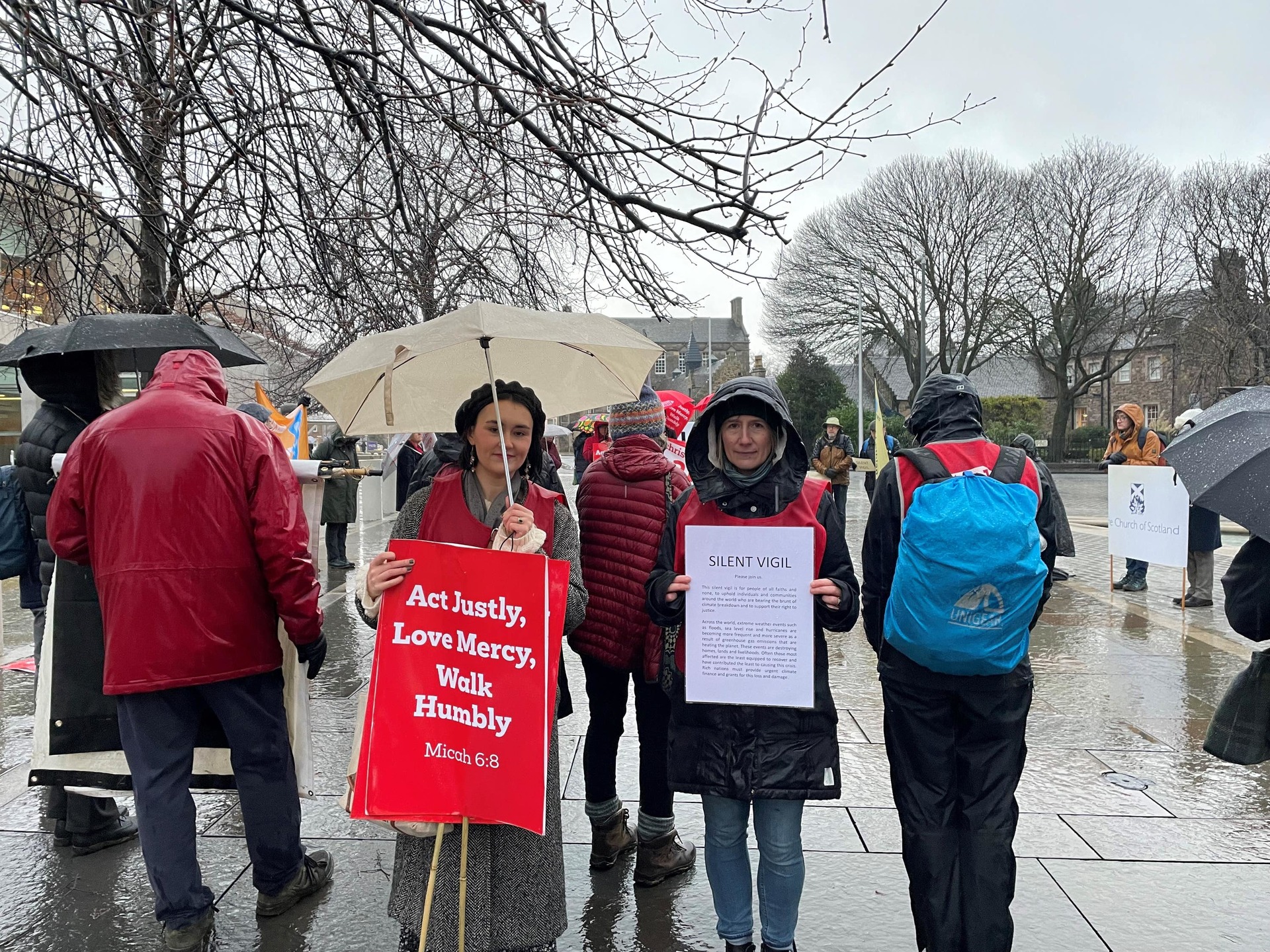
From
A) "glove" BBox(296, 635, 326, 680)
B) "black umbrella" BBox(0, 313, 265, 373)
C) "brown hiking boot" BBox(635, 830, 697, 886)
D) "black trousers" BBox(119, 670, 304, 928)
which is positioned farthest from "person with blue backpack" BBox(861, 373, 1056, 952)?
"black umbrella" BBox(0, 313, 265, 373)

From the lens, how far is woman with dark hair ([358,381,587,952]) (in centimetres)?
257

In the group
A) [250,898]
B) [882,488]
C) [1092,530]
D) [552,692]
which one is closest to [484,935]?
[552,692]

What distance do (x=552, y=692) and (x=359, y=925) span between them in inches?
48.3

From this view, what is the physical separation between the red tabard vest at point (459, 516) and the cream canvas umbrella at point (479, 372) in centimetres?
34

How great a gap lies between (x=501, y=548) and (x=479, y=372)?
0.87 metres

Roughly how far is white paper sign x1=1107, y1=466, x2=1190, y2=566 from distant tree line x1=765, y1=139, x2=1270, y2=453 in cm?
2669

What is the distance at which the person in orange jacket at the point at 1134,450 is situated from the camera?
30.5ft

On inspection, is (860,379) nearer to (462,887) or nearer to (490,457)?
(490,457)

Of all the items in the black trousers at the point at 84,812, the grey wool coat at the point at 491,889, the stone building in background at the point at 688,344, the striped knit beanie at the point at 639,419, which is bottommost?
the black trousers at the point at 84,812

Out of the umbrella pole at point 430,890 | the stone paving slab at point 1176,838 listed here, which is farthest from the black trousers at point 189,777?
the stone paving slab at point 1176,838

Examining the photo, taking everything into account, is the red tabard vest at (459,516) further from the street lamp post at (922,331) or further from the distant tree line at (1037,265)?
the street lamp post at (922,331)

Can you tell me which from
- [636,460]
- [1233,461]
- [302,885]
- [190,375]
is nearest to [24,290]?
[190,375]

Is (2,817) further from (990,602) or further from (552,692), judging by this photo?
(990,602)

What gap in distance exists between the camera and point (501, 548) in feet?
8.69
